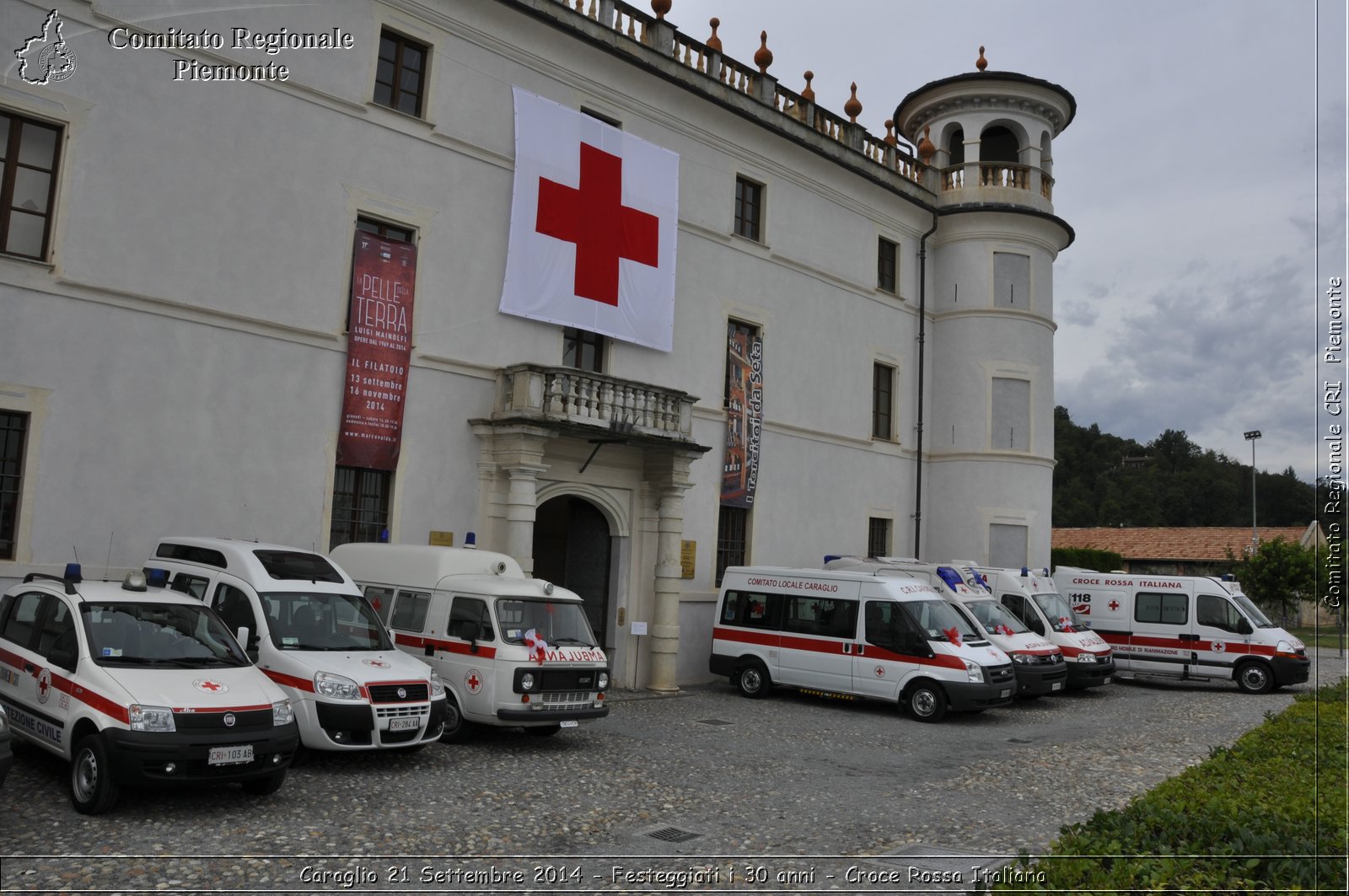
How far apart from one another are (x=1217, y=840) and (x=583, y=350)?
14498mm

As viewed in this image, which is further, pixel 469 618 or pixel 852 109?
pixel 852 109

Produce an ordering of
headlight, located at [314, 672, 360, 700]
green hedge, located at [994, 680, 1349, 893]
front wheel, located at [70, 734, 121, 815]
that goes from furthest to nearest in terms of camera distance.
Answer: headlight, located at [314, 672, 360, 700], front wheel, located at [70, 734, 121, 815], green hedge, located at [994, 680, 1349, 893]

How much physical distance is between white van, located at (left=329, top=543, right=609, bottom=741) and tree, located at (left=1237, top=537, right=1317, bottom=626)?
30287 mm

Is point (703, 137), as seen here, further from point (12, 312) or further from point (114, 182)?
point (12, 312)

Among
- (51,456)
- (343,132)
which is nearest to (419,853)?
(51,456)

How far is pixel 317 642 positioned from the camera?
11.1m

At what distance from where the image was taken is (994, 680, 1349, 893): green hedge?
5.09 m

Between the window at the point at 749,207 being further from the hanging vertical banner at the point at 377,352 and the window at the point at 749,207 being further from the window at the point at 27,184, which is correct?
the window at the point at 27,184

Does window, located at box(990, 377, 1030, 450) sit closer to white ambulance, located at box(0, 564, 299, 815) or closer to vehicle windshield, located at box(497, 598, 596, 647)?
vehicle windshield, located at box(497, 598, 596, 647)

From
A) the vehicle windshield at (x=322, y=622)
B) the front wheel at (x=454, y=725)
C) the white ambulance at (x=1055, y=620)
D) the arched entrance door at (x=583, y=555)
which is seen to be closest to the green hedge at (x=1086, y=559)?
the white ambulance at (x=1055, y=620)

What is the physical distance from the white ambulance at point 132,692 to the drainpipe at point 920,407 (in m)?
19.0

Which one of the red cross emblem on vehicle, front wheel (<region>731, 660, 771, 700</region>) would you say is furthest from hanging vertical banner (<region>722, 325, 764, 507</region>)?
front wheel (<region>731, 660, 771, 700</region>)

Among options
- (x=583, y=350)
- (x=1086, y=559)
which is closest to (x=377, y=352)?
(x=583, y=350)

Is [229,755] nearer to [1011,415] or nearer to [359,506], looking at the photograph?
[359,506]
